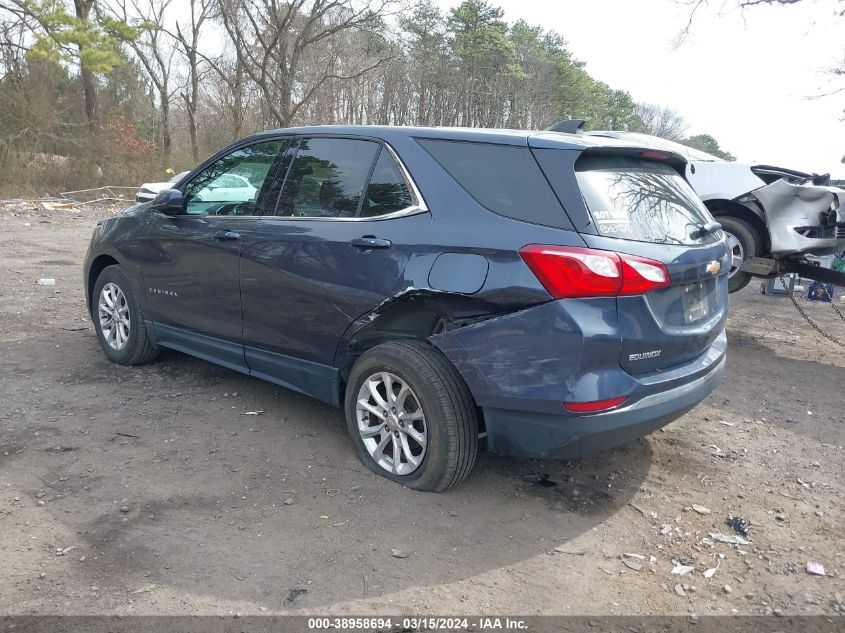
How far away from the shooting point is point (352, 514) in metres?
3.31

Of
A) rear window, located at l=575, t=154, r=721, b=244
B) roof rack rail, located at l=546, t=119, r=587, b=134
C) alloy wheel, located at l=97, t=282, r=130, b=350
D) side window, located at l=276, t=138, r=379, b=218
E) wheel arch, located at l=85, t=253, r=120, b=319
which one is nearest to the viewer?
rear window, located at l=575, t=154, r=721, b=244

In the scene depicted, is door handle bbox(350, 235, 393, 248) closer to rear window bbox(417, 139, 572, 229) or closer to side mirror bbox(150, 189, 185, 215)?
rear window bbox(417, 139, 572, 229)

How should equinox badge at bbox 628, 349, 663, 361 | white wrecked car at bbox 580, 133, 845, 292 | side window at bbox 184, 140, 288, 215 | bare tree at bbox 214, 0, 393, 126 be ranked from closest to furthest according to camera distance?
equinox badge at bbox 628, 349, 663, 361
side window at bbox 184, 140, 288, 215
white wrecked car at bbox 580, 133, 845, 292
bare tree at bbox 214, 0, 393, 126

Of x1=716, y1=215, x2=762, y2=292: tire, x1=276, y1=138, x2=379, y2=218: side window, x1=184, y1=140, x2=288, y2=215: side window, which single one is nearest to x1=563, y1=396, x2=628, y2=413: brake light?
x1=276, y1=138, x2=379, y2=218: side window

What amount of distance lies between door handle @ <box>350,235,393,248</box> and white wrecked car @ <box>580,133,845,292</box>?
12.6 feet

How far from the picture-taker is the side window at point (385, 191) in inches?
140

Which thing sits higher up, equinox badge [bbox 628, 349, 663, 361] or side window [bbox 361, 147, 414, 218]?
side window [bbox 361, 147, 414, 218]

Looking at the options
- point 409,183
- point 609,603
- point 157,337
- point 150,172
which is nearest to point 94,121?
point 150,172

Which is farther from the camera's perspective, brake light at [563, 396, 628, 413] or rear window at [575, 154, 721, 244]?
rear window at [575, 154, 721, 244]

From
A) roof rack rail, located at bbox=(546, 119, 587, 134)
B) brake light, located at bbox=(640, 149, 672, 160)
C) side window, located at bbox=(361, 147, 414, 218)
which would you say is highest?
roof rack rail, located at bbox=(546, 119, 587, 134)

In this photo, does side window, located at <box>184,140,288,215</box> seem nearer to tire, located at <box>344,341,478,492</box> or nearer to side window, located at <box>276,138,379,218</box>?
side window, located at <box>276,138,379,218</box>

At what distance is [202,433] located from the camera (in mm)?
4199

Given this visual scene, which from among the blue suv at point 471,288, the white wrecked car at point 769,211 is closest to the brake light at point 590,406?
the blue suv at point 471,288

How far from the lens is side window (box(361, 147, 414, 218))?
3568mm
